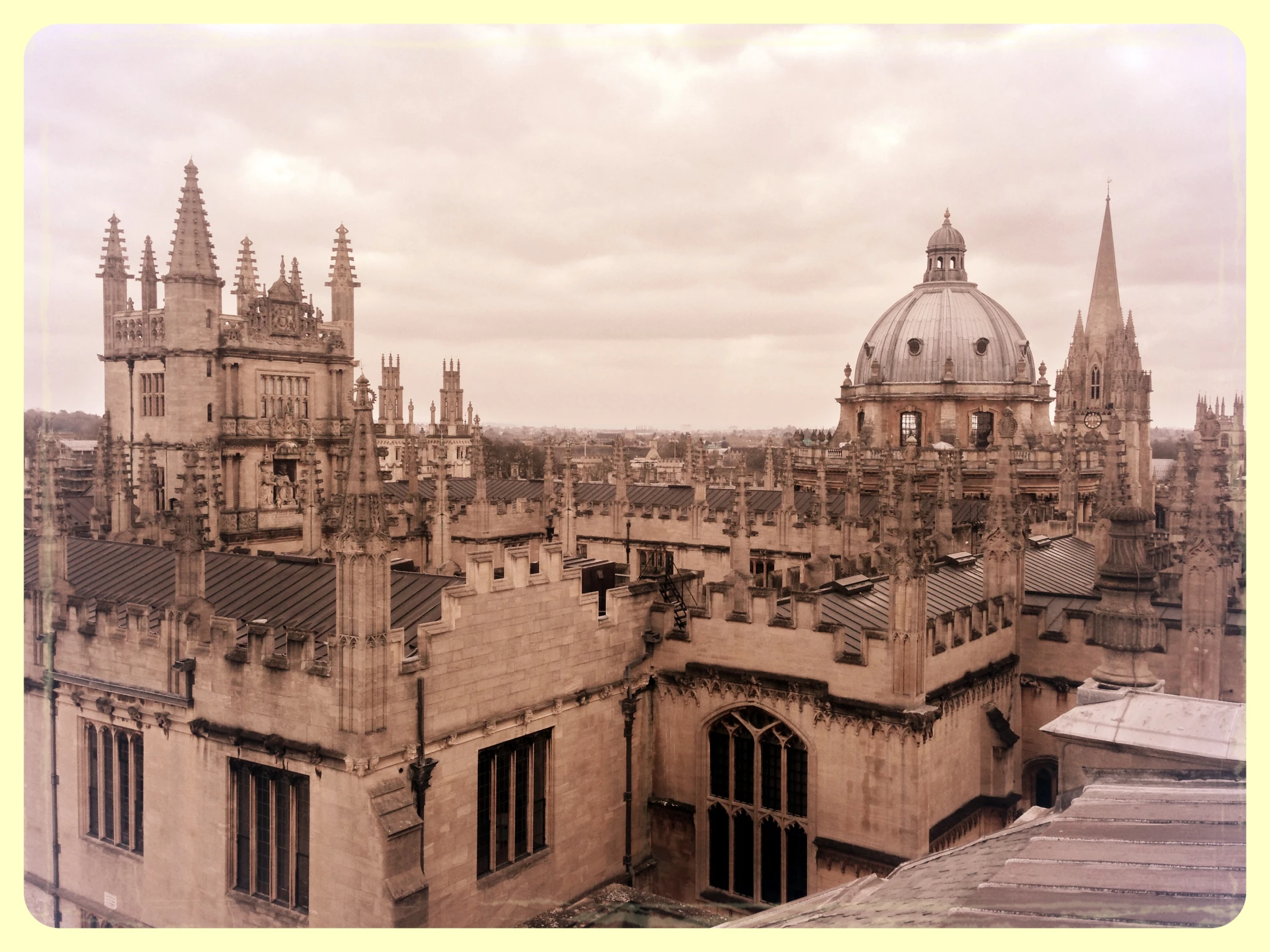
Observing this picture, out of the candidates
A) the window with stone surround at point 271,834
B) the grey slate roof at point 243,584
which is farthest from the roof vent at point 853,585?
the window with stone surround at point 271,834

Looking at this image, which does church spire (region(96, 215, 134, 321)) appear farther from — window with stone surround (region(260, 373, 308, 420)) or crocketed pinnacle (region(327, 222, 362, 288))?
window with stone surround (region(260, 373, 308, 420))

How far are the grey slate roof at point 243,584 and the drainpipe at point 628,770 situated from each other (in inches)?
135

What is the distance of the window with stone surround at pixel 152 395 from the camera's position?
31.8 meters

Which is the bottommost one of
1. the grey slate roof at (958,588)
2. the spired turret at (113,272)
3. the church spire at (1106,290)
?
the grey slate roof at (958,588)

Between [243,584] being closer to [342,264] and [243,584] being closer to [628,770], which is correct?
[628,770]

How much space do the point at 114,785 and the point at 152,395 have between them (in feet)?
66.8

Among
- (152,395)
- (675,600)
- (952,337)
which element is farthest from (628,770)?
(952,337)

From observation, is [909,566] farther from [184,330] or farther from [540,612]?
[184,330]

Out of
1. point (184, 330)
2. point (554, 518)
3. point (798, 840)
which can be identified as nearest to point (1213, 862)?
point (798, 840)

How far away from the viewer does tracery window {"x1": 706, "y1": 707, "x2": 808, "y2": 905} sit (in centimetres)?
1602

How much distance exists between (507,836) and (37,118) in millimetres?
10584

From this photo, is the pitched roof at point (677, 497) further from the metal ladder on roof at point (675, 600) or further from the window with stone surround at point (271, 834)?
the window with stone surround at point (271, 834)

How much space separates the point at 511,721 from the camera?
1435 centimetres

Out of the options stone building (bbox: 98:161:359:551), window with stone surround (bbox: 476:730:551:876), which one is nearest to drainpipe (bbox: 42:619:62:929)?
A: window with stone surround (bbox: 476:730:551:876)
